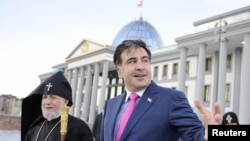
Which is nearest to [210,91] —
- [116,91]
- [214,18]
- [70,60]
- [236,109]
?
[236,109]

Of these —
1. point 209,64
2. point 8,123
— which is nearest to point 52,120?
point 209,64

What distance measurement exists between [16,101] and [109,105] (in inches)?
2181

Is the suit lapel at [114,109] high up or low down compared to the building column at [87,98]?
down

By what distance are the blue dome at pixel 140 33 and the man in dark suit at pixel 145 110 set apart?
161 feet

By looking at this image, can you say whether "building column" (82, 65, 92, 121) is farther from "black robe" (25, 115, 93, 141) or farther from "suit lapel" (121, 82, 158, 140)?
"suit lapel" (121, 82, 158, 140)

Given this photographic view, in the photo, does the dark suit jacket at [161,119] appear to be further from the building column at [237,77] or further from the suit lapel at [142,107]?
the building column at [237,77]

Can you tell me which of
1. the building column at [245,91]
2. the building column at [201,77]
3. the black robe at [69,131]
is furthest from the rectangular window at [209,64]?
the black robe at [69,131]

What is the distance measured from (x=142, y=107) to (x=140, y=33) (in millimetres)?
50946

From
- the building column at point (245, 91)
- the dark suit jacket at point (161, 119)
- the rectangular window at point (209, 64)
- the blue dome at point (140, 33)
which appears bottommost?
the dark suit jacket at point (161, 119)

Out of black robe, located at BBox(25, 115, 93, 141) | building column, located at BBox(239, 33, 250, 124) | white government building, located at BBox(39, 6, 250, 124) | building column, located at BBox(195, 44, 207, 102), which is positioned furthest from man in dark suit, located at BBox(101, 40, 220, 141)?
building column, located at BBox(195, 44, 207, 102)

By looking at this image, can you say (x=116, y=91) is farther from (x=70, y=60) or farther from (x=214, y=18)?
(x=214, y=18)

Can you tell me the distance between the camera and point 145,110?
2.73m

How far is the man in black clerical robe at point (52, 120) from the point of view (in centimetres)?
454

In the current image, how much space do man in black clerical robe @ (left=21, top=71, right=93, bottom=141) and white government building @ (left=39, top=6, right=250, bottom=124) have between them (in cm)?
1931
